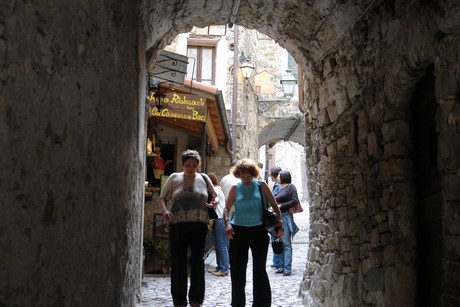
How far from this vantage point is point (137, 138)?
4.00 meters

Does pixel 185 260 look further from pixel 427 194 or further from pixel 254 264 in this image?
pixel 427 194

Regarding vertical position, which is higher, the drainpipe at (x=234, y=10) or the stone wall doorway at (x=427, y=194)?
the drainpipe at (x=234, y=10)

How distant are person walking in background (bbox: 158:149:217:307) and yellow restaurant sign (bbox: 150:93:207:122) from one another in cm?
347

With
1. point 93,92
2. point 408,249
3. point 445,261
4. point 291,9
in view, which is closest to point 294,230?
point 291,9

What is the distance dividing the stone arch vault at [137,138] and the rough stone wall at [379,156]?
0.01 meters

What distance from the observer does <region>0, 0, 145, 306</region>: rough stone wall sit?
1333 mm

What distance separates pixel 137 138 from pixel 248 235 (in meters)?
1.17

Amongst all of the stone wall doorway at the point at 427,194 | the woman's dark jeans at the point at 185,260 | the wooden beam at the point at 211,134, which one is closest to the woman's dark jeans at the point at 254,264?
the woman's dark jeans at the point at 185,260

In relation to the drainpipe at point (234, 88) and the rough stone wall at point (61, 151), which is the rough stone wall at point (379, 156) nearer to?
the rough stone wall at point (61, 151)

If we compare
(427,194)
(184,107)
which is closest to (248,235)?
(427,194)

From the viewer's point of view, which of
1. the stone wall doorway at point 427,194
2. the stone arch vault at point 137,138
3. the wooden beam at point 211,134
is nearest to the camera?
the stone arch vault at point 137,138

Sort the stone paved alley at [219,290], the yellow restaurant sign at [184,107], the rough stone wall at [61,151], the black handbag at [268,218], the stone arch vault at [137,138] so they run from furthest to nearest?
1. the yellow restaurant sign at [184,107]
2. the stone paved alley at [219,290]
3. the black handbag at [268,218]
4. the stone arch vault at [137,138]
5. the rough stone wall at [61,151]

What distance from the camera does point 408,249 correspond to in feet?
11.1

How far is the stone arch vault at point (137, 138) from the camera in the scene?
1.45m
